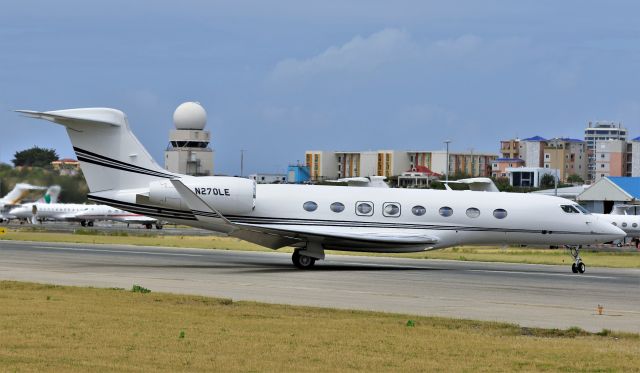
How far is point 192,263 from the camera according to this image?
3722 cm

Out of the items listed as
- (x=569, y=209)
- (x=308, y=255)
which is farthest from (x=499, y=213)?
(x=308, y=255)

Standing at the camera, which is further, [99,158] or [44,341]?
[99,158]

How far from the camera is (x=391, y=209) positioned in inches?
1393

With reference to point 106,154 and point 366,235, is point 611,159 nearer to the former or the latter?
point 366,235

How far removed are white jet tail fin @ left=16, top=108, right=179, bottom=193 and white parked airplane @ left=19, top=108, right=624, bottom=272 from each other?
1.3 inches

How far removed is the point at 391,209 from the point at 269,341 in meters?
19.9

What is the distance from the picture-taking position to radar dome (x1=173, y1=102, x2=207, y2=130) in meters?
138

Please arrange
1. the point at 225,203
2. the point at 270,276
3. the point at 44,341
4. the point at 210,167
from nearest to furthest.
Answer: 1. the point at 44,341
2. the point at 270,276
3. the point at 225,203
4. the point at 210,167

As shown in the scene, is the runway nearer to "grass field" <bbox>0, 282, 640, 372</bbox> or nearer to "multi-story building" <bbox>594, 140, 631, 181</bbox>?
"grass field" <bbox>0, 282, 640, 372</bbox>

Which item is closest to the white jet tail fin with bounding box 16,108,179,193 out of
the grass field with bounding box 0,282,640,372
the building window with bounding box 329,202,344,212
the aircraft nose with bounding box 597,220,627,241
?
the building window with bounding box 329,202,344,212

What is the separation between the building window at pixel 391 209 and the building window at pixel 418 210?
0.54 metres

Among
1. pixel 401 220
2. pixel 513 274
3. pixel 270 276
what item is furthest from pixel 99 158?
pixel 513 274

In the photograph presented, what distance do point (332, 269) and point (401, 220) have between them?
9.55 feet

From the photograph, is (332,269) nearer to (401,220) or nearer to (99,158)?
(401,220)
